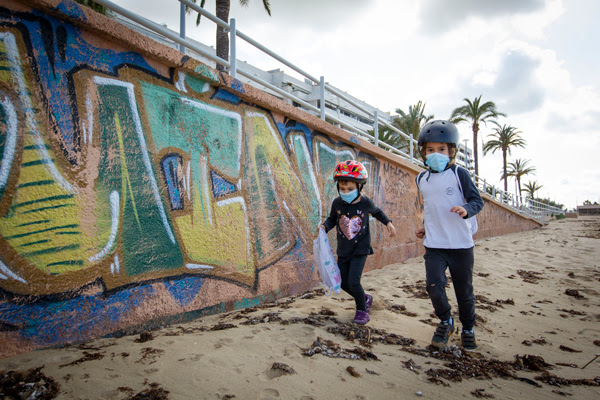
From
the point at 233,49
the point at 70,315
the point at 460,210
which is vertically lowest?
the point at 70,315

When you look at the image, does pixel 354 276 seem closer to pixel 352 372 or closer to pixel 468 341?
pixel 468 341

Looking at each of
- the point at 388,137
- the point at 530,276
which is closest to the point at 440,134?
the point at 530,276

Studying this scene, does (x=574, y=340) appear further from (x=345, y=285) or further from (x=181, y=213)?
(x=181, y=213)

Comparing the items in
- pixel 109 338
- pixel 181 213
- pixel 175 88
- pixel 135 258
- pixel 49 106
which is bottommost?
pixel 109 338

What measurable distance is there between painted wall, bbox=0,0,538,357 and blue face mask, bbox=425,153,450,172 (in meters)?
1.85

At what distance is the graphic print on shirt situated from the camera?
10.9 feet

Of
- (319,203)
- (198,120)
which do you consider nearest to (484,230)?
(319,203)

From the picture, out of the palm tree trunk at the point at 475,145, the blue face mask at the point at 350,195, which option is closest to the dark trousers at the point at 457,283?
the blue face mask at the point at 350,195

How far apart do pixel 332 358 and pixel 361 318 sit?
0.88 m

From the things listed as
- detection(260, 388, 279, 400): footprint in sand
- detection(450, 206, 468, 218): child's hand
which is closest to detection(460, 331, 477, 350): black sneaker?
detection(450, 206, 468, 218): child's hand

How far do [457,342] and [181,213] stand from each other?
2464mm

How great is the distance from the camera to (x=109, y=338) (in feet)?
8.00

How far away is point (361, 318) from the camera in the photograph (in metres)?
3.14

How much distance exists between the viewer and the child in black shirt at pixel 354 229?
3.24 m
